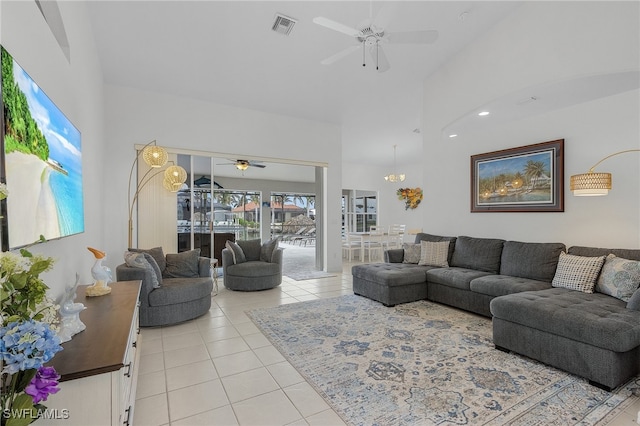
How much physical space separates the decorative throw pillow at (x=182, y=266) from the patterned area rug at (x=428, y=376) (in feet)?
4.53

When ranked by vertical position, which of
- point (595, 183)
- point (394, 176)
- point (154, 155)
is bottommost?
point (595, 183)

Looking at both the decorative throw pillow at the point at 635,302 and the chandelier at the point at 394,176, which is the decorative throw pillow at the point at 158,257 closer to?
the decorative throw pillow at the point at 635,302

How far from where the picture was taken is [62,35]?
94.0 inches

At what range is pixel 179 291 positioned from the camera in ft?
11.6

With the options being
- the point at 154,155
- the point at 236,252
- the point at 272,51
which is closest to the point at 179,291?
the point at 236,252

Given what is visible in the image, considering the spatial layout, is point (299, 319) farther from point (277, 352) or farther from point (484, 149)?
point (484, 149)

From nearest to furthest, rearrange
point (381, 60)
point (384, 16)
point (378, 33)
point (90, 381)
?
point (90, 381)
point (384, 16)
point (378, 33)
point (381, 60)

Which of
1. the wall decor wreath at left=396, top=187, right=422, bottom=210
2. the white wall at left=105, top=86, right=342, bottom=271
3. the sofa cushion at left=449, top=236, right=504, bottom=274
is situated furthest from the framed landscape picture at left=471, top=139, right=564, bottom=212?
the wall decor wreath at left=396, top=187, right=422, bottom=210

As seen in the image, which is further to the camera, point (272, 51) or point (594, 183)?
point (272, 51)

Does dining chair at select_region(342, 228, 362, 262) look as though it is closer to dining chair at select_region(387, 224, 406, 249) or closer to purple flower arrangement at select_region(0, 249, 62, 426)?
dining chair at select_region(387, 224, 406, 249)

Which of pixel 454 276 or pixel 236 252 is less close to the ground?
pixel 236 252

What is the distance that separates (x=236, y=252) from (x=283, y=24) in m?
3.59

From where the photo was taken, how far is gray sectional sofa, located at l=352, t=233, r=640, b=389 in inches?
87.8

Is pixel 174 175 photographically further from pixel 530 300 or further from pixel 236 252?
pixel 530 300
